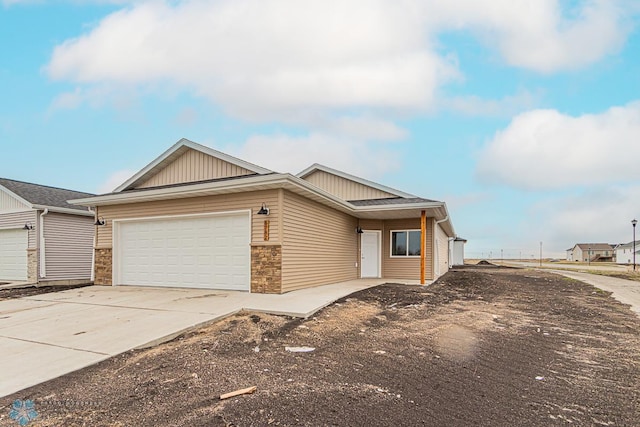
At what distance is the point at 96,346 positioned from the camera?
5512 mm

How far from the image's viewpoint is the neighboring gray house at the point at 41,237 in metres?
15.2

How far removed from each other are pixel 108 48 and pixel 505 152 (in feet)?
66.0

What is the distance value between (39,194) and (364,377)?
1744 cm

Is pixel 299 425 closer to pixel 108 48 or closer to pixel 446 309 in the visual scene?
pixel 446 309

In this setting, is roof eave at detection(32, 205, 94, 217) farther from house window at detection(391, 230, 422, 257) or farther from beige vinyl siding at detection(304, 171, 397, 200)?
Answer: house window at detection(391, 230, 422, 257)

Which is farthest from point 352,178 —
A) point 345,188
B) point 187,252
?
point 187,252

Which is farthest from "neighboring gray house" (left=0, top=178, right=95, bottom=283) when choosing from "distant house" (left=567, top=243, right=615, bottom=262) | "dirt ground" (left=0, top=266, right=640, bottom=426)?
"distant house" (left=567, top=243, right=615, bottom=262)

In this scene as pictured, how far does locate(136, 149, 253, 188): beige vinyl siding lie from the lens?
1151cm

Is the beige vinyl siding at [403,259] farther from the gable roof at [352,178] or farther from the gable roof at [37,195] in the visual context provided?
the gable roof at [37,195]

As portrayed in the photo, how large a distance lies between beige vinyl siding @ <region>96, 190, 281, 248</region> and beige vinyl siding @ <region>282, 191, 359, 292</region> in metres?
0.33

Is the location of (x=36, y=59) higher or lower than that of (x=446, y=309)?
higher

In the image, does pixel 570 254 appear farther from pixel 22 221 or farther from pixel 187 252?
pixel 22 221

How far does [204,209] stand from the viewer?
1082 centimetres

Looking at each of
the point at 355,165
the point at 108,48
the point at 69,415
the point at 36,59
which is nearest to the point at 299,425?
the point at 69,415
